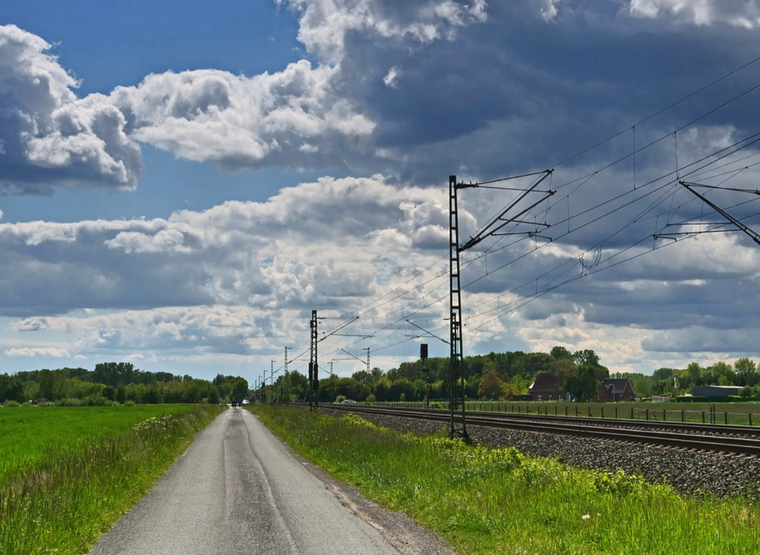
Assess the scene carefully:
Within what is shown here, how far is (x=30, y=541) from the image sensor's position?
13.3 metres

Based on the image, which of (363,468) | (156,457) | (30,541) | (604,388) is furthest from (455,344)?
(604,388)

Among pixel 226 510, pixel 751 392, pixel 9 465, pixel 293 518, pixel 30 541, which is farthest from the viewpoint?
pixel 751 392

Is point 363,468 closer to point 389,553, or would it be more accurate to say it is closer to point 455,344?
point 455,344

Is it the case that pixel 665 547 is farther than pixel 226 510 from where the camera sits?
No

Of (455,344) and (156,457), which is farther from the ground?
(455,344)

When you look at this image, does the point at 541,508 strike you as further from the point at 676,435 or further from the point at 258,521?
the point at 676,435

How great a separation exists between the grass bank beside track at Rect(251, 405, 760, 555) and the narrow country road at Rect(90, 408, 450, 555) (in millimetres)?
972

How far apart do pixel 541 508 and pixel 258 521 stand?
6.30m

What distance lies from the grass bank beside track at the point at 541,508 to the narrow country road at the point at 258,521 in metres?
0.97

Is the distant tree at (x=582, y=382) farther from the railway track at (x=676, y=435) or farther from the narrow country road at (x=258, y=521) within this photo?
the narrow country road at (x=258, y=521)

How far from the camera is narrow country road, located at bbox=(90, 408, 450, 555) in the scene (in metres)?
14.3

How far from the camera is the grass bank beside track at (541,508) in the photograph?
1315 centimetres

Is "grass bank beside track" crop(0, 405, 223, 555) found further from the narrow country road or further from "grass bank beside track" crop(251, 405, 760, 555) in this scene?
"grass bank beside track" crop(251, 405, 760, 555)

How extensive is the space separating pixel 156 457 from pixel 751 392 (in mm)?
186716
